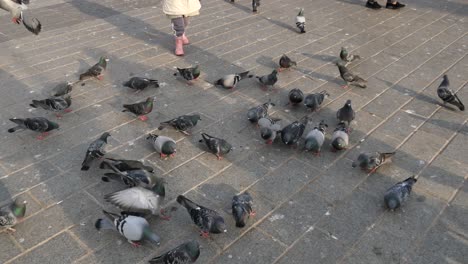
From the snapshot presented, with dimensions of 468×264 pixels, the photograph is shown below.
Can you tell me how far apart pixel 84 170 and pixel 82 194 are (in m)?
0.44

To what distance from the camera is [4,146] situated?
5602 millimetres

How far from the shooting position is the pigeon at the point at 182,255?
372 cm

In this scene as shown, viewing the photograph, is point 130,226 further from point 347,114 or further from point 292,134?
point 347,114

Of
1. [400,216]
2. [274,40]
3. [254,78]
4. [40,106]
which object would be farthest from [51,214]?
[274,40]

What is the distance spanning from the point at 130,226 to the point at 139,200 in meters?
0.35

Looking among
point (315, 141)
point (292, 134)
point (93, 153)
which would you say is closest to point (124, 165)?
point (93, 153)

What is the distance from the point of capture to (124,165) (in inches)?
193

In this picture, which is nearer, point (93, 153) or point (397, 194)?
point (397, 194)


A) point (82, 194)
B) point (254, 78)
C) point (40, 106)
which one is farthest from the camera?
point (254, 78)

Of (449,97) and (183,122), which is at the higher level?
(183,122)

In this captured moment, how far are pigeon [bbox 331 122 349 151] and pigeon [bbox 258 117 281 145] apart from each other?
772mm

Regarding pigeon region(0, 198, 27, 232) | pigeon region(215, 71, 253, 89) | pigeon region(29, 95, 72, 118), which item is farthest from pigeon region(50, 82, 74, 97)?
pigeon region(0, 198, 27, 232)

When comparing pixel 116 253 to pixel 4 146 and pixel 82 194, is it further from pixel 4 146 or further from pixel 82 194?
pixel 4 146

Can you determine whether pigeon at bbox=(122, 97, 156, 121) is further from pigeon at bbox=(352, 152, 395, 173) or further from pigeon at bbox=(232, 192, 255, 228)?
pigeon at bbox=(352, 152, 395, 173)
